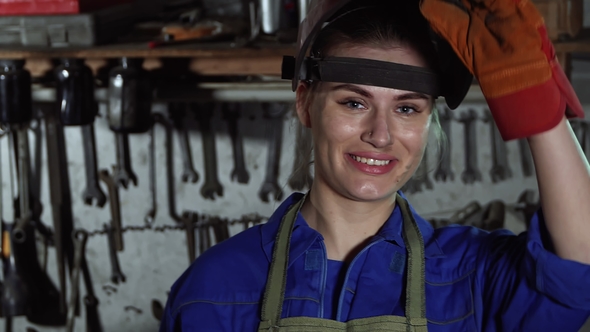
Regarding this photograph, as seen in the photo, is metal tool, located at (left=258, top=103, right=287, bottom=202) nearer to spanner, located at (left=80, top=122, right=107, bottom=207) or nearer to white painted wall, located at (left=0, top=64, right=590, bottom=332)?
white painted wall, located at (left=0, top=64, right=590, bottom=332)

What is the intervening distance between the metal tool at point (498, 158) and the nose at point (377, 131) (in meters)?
1.43

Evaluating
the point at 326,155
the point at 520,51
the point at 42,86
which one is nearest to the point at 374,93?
the point at 326,155

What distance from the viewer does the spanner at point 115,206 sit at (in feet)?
8.97

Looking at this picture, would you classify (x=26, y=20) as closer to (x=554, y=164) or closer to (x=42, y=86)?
(x=42, y=86)

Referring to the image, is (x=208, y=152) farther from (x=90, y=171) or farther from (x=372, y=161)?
(x=372, y=161)

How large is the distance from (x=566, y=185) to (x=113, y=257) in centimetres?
216

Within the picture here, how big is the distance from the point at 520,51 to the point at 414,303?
1.44ft

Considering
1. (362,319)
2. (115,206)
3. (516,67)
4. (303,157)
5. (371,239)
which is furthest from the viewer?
(115,206)

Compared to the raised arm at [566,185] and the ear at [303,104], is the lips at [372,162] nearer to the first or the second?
the ear at [303,104]

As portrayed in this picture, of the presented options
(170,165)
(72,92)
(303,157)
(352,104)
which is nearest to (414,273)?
(352,104)

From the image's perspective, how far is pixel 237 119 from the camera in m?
2.65

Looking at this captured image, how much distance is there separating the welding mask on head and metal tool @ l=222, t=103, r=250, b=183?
132cm

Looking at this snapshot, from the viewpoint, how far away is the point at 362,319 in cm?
116

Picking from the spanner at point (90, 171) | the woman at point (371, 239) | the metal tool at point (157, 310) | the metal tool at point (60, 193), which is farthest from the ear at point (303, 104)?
the metal tool at point (157, 310)
